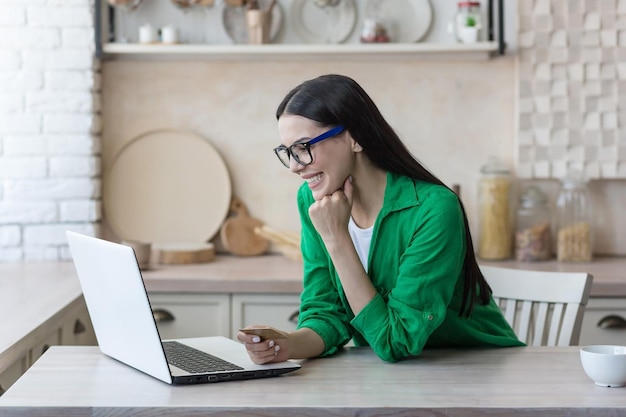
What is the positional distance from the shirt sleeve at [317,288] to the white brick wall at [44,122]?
1.64 meters

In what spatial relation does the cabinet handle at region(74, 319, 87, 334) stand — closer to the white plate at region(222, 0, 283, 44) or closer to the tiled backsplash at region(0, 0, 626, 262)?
the tiled backsplash at region(0, 0, 626, 262)

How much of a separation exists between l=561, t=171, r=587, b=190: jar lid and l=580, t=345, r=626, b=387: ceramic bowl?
1.94m

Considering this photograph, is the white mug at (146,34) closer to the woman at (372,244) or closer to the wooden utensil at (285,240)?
the wooden utensil at (285,240)

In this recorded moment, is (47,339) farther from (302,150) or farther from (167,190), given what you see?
(167,190)

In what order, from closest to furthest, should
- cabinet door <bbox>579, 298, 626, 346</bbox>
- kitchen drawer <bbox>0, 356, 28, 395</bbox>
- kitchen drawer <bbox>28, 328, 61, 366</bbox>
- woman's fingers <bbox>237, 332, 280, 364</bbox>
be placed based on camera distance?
woman's fingers <bbox>237, 332, 280, 364</bbox> < kitchen drawer <bbox>0, 356, 28, 395</bbox> < kitchen drawer <bbox>28, 328, 61, 366</bbox> < cabinet door <bbox>579, 298, 626, 346</bbox>

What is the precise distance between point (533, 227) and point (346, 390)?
6.60 ft

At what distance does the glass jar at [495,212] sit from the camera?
11.5 ft

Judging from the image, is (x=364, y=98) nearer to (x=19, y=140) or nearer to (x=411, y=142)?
(x=411, y=142)

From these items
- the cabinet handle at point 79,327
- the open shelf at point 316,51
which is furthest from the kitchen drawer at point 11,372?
the open shelf at point 316,51

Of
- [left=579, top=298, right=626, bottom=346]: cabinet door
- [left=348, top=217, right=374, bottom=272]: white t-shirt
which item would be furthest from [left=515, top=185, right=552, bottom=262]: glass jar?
[left=348, top=217, right=374, bottom=272]: white t-shirt

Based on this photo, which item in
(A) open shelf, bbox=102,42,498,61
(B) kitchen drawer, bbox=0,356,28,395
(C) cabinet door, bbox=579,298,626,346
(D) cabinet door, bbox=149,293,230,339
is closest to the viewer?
(B) kitchen drawer, bbox=0,356,28,395

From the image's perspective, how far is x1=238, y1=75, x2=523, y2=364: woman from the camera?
1.88 meters

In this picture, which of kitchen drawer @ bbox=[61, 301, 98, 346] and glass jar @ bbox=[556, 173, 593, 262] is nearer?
kitchen drawer @ bbox=[61, 301, 98, 346]

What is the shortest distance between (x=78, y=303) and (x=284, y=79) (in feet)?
4.20
